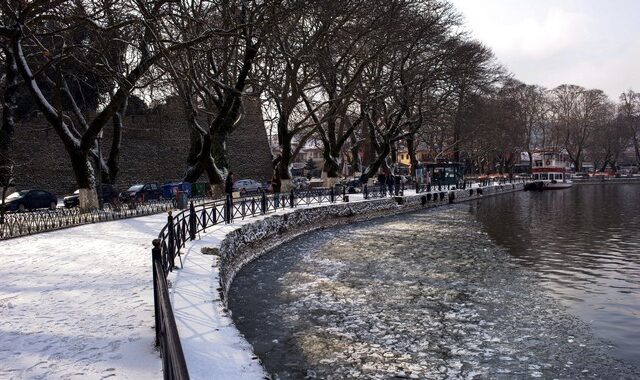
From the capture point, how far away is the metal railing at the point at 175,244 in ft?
11.3

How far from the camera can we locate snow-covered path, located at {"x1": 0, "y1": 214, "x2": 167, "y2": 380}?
5480 millimetres

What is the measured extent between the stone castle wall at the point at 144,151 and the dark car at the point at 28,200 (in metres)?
1.72

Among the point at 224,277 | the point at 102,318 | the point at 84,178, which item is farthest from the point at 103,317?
the point at 84,178

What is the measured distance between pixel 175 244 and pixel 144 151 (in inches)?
1343

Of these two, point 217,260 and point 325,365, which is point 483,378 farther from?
point 217,260

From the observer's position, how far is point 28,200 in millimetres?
26438

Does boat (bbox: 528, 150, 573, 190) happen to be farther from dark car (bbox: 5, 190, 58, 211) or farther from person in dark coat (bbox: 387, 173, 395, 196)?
dark car (bbox: 5, 190, 58, 211)

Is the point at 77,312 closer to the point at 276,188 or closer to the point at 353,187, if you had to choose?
the point at 276,188

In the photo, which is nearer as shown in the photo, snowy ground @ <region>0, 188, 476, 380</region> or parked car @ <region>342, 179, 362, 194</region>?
snowy ground @ <region>0, 188, 476, 380</region>

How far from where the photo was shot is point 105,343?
611 cm

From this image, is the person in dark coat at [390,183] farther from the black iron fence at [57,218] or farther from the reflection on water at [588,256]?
the black iron fence at [57,218]

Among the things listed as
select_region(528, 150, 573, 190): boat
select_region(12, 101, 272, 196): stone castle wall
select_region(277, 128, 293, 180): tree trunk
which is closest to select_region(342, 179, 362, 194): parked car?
select_region(277, 128, 293, 180): tree trunk

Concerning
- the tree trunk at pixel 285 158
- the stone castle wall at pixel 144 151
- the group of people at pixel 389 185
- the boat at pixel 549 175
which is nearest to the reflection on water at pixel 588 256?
the group of people at pixel 389 185

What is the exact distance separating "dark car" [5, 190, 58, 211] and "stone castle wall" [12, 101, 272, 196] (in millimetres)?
1723
